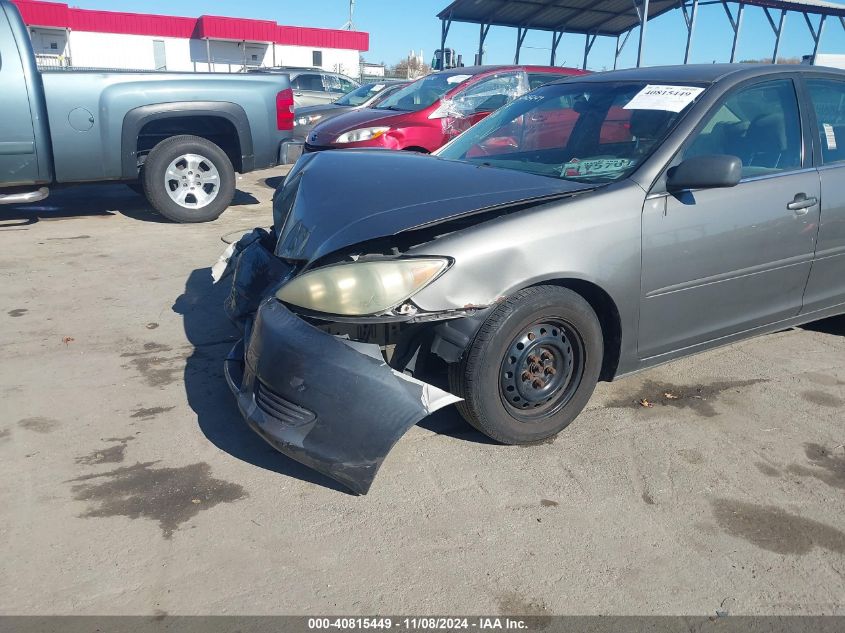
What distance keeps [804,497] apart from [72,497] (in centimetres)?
292

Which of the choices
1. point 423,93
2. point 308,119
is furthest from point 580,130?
point 308,119

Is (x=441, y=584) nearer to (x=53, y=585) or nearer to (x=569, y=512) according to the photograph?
(x=569, y=512)

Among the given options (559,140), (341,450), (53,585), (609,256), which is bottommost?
(53,585)

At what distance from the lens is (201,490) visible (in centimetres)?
278

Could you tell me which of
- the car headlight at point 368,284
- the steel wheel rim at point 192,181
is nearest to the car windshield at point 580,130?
the car headlight at point 368,284

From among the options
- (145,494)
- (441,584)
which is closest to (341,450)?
(441,584)

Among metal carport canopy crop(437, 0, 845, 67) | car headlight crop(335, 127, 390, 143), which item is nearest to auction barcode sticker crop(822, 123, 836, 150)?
car headlight crop(335, 127, 390, 143)

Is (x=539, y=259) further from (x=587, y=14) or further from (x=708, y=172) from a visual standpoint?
(x=587, y=14)

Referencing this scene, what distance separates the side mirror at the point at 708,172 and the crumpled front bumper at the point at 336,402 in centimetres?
147

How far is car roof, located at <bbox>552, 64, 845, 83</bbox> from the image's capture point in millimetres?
3588

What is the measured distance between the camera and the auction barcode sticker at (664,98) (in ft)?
11.2

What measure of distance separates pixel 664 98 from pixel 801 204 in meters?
0.91

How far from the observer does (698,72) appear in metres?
3.69

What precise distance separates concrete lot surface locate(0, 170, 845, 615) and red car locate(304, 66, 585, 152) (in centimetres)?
471
